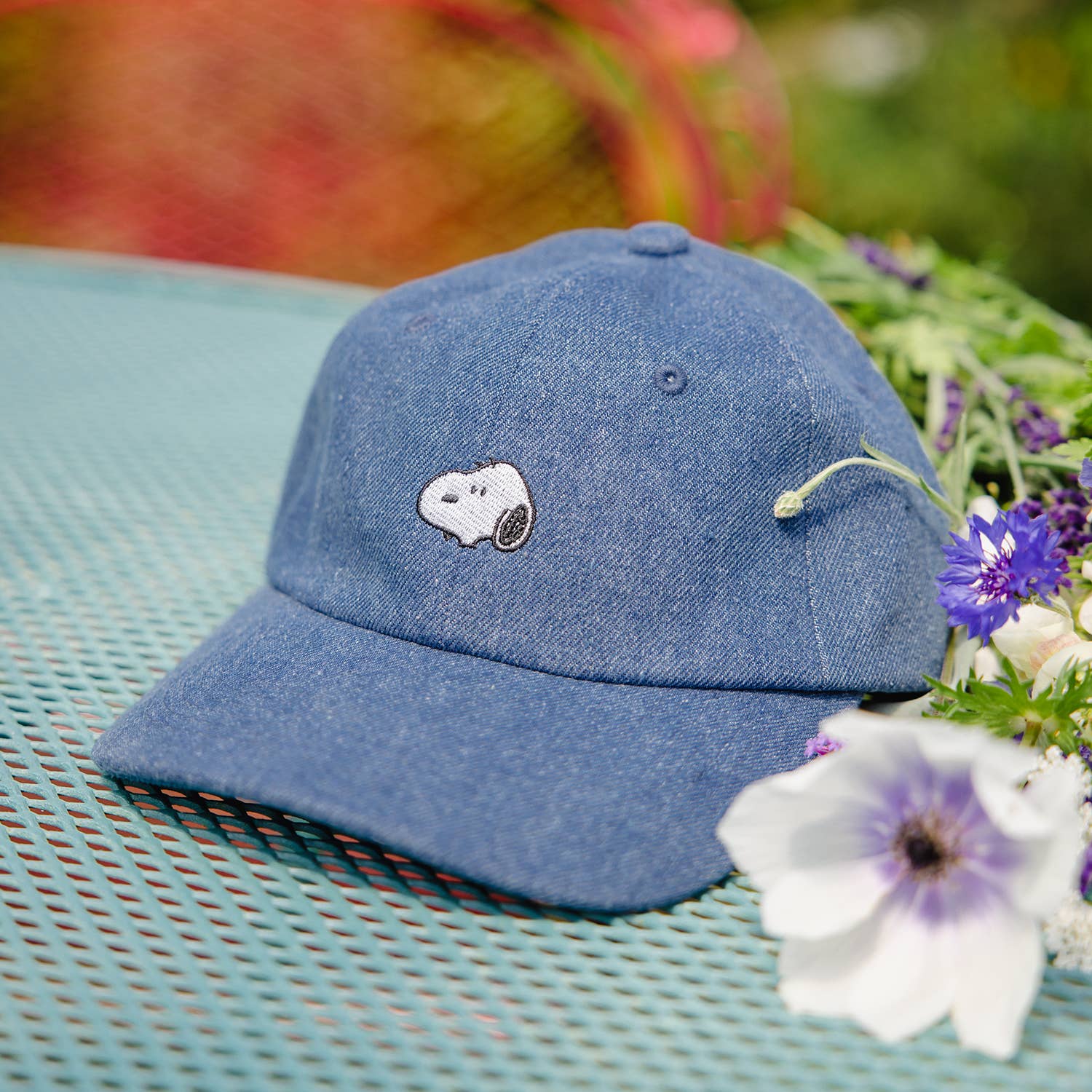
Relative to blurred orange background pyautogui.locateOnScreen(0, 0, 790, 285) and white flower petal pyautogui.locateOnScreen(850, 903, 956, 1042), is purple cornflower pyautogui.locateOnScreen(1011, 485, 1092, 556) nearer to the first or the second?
white flower petal pyautogui.locateOnScreen(850, 903, 956, 1042)

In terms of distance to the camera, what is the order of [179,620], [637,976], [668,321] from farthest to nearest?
[179,620], [668,321], [637,976]

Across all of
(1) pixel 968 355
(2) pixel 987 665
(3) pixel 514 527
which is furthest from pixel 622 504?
(1) pixel 968 355

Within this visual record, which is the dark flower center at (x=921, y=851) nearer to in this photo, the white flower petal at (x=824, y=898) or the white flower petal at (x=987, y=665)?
the white flower petal at (x=824, y=898)

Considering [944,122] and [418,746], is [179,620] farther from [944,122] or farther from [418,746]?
[944,122]

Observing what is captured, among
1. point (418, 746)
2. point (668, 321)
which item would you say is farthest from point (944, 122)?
point (418, 746)

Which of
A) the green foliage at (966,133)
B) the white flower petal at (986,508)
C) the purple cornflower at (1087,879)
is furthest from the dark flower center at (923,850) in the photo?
the green foliage at (966,133)

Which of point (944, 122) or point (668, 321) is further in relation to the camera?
point (944, 122)
